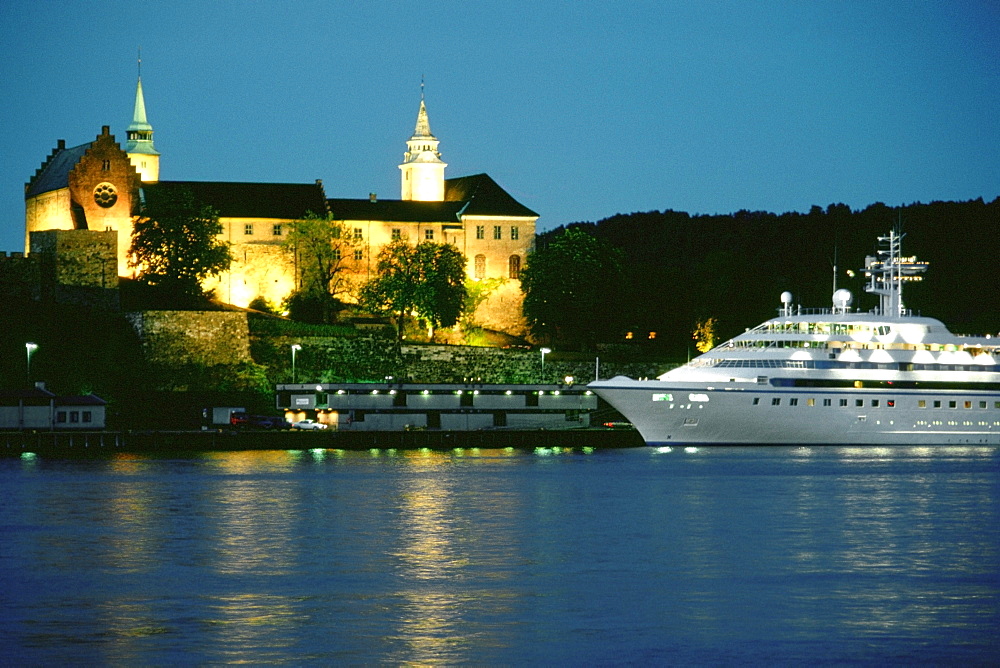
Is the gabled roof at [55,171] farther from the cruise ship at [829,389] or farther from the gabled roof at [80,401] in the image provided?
the cruise ship at [829,389]

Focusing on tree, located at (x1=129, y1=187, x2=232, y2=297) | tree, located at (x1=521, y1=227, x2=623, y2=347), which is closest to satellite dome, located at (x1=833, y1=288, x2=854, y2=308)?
tree, located at (x1=521, y1=227, x2=623, y2=347)

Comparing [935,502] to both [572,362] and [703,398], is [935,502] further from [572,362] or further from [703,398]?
[572,362]

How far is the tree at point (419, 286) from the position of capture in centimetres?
9181

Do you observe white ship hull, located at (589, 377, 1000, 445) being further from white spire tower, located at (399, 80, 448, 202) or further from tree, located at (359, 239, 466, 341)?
white spire tower, located at (399, 80, 448, 202)

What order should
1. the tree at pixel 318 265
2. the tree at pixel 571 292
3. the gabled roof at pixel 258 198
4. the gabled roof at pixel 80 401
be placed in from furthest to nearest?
the gabled roof at pixel 258 198 → the tree at pixel 318 265 → the tree at pixel 571 292 → the gabled roof at pixel 80 401

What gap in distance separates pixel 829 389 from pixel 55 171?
53488 millimetres

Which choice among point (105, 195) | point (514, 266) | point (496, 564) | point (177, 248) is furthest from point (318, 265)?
point (496, 564)

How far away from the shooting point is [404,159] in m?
115

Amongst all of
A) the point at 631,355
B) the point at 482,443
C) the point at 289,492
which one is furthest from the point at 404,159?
the point at 289,492

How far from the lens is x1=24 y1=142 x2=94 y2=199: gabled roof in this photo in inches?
3693

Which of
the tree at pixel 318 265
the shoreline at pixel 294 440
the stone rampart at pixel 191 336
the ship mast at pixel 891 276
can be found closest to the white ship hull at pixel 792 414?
the ship mast at pixel 891 276

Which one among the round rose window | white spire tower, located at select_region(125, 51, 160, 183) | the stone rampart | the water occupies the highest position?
white spire tower, located at select_region(125, 51, 160, 183)

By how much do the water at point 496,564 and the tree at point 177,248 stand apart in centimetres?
2731

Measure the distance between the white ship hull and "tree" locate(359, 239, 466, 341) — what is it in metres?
25.6
